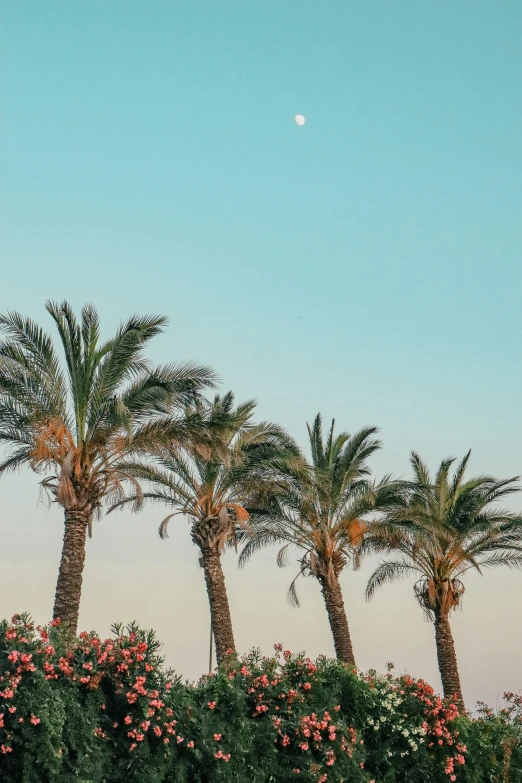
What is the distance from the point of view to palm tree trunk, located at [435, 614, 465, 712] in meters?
29.7

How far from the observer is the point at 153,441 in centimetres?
2048

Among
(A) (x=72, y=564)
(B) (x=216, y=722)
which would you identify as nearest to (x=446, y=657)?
(A) (x=72, y=564)

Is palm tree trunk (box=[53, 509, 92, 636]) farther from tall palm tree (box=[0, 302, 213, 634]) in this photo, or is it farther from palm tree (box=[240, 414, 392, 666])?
palm tree (box=[240, 414, 392, 666])

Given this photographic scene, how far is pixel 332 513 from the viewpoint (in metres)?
27.3

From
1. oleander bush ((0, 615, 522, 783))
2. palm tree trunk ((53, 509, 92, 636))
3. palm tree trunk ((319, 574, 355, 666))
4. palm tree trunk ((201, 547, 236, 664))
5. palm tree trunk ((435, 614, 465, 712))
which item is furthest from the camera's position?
palm tree trunk ((435, 614, 465, 712))

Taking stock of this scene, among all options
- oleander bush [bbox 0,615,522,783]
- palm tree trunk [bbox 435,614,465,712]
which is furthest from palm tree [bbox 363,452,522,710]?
oleander bush [bbox 0,615,522,783]

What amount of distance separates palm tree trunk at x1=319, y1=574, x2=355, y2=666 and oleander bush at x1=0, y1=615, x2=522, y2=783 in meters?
8.32

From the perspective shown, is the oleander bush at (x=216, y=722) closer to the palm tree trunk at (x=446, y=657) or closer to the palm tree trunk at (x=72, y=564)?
the palm tree trunk at (x=72, y=564)

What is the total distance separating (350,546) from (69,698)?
15594 mm

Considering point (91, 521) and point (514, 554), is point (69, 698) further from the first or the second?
point (514, 554)

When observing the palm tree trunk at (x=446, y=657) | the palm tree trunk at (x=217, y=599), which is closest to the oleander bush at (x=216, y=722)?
the palm tree trunk at (x=217, y=599)

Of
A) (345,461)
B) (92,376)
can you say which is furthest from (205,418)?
(345,461)

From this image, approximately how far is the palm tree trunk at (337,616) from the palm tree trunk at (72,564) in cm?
1038

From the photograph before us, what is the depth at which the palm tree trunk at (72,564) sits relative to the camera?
19.1m
